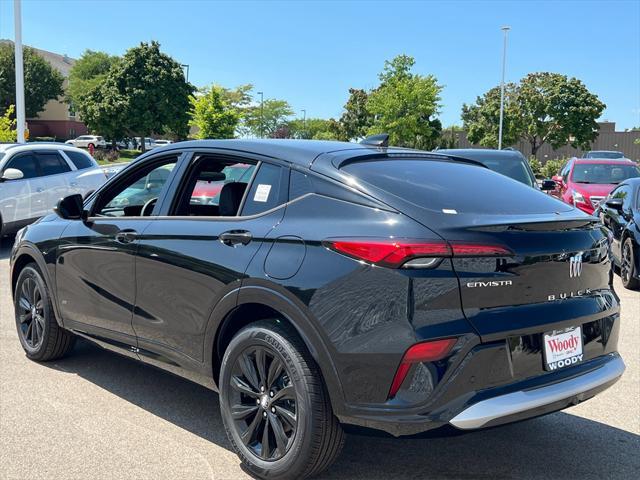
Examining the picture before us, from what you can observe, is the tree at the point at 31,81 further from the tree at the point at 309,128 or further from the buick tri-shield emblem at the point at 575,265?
the buick tri-shield emblem at the point at 575,265

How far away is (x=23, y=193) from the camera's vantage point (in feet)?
37.4

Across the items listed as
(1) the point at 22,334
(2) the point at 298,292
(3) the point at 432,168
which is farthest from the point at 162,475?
(1) the point at 22,334

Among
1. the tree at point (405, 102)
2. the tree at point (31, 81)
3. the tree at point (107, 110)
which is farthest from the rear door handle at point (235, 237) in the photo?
the tree at point (31, 81)

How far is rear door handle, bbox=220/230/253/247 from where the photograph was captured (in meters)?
3.44

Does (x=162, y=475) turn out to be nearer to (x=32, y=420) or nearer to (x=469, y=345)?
(x=32, y=420)

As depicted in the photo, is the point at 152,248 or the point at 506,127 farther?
the point at 506,127

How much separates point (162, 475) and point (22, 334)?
260 cm

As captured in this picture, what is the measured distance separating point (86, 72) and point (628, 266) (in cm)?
7845

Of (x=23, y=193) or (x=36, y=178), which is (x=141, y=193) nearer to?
(x=23, y=193)

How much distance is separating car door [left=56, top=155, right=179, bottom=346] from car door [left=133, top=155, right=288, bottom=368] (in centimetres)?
15

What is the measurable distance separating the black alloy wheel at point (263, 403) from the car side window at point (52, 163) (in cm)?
976

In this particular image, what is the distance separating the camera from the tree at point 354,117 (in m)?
79.5

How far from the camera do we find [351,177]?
3.30 metres

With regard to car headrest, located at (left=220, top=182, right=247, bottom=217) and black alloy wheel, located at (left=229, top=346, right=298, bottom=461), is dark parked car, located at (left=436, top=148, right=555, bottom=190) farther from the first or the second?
black alloy wheel, located at (left=229, top=346, right=298, bottom=461)
